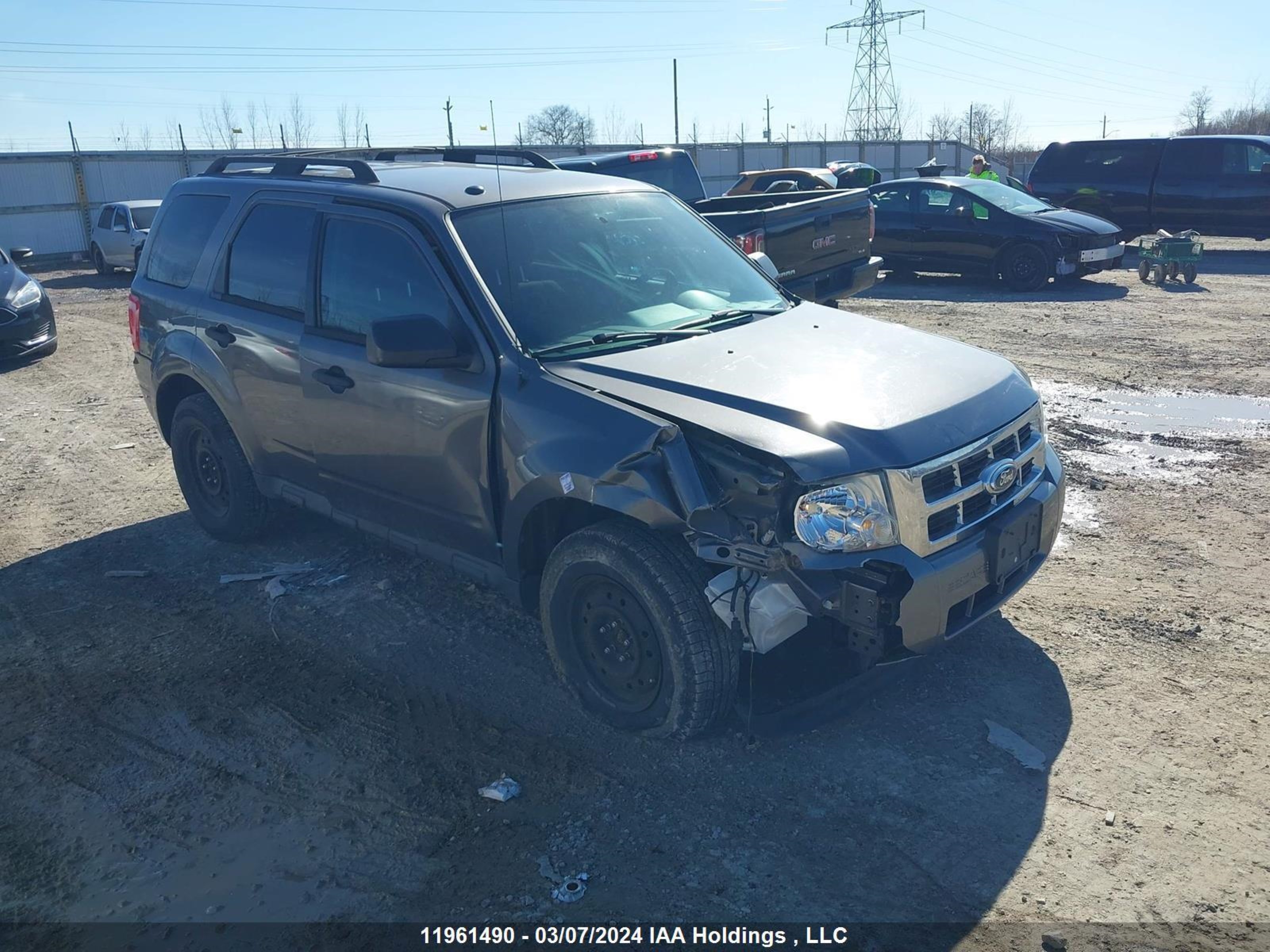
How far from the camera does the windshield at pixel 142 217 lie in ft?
69.1

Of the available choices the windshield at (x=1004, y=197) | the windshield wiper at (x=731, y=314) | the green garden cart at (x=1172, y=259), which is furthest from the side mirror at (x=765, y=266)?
the green garden cart at (x=1172, y=259)

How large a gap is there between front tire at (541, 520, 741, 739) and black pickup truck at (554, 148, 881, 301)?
18.7 ft

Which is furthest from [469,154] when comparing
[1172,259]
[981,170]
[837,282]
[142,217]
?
[142,217]

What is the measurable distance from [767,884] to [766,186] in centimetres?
1724

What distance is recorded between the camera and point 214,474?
6102mm

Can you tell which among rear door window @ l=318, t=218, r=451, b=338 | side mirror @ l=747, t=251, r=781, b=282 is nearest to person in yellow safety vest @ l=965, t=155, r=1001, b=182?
side mirror @ l=747, t=251, r=781, b=282

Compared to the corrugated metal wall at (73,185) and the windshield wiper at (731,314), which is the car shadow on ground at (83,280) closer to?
the corrugated metal wall at (73,185)

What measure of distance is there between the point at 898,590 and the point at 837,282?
7.45 metres

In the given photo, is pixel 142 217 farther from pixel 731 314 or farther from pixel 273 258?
pixel 731 314

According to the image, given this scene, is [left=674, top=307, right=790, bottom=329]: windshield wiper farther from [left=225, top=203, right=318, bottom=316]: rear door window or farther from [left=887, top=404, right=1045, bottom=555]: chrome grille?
[left=225, top=203, right=318, bottom=316]: rear door window

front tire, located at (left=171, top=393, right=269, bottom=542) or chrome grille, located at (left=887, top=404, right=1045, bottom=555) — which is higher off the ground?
chrome grille, located at (left=887, top=404, right=1045, bottom=555)

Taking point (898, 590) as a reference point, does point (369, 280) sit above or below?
above

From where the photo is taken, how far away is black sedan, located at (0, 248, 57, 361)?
11.7 meters

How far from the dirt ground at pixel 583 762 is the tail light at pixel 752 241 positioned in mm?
4091
